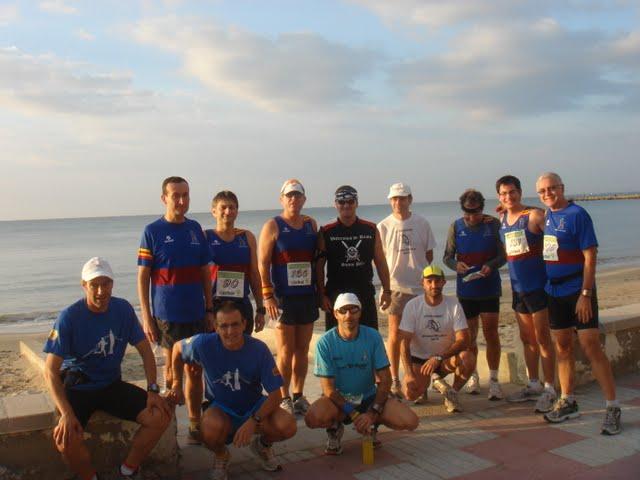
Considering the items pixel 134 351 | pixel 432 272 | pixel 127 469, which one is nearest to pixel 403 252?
pixel 432 272

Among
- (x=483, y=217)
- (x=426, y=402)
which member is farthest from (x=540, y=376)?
(x=483, y=217)

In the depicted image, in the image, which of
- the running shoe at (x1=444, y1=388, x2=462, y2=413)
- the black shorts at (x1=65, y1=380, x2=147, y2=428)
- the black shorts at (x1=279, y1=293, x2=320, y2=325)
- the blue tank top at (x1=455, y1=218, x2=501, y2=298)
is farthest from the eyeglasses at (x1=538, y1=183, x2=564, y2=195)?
the black shorts at (x1=65, y1=380, x2=147, y2=428)

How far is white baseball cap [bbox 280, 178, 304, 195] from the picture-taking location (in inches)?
206

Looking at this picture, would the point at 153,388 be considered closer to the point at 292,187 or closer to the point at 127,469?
the point at 127,469

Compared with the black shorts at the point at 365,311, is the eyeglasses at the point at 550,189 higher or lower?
higher

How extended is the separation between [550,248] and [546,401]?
49.2 inches

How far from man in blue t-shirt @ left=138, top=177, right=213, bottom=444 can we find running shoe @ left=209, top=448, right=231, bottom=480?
61 cm

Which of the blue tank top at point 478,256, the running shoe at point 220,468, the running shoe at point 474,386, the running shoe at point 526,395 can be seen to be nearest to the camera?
the running shoe at point 220,468

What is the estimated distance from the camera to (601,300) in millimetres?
15695

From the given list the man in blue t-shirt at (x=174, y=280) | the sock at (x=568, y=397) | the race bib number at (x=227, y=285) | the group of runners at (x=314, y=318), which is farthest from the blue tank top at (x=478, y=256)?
the man in blue t-shirt at (x=174, y=280)

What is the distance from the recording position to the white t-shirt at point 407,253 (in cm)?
587

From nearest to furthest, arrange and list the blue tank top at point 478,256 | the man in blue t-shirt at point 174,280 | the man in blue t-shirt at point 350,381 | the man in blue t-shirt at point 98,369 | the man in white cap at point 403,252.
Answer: the man in blue t-shirt at point 98,369 < the man in blue t-shirt at point 350,381 < the man in blue t-shirt at point 174,280 < the blue tank top at point 478,256 < the man in white cap at point 403,252

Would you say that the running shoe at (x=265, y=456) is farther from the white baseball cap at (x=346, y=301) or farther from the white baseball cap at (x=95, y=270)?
the white baseball cap at (x=95, y=270)

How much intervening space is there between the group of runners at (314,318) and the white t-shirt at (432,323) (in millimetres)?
10
